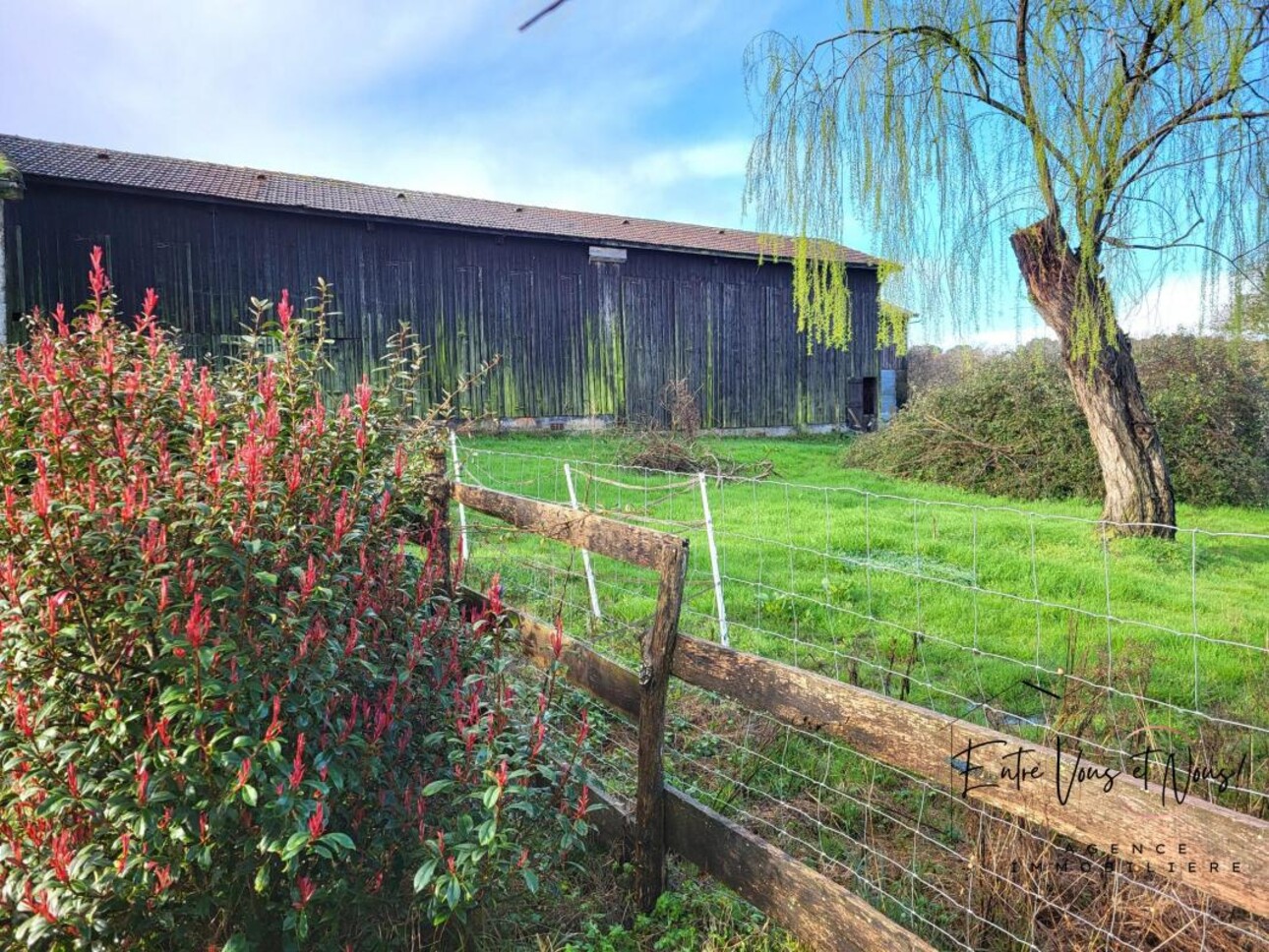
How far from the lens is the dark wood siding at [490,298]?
1505 centimetres

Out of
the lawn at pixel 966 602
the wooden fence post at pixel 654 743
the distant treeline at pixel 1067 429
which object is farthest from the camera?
the distant treeline at pixel 1067 429

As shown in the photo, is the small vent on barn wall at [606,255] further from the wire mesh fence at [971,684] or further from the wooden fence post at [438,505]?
the wooden fence post at [438,505]

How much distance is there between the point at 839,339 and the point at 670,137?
134 centimetres

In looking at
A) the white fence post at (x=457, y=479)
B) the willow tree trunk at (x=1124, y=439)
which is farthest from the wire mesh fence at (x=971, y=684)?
the willow tree trunk at (x=1124, y=439)

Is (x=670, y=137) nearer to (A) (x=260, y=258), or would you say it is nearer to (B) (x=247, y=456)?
(B) (x=247, y=456)

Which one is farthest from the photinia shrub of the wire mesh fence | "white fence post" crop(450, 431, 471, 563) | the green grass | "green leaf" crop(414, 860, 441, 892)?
the green grass

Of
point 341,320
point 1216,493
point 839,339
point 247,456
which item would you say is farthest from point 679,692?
point 341,320

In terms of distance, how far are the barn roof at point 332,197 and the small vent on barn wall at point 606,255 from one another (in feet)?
0.92

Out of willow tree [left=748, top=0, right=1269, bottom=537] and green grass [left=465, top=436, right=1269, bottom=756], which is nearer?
willow tree [left=748, top=0, right=1269, bottom=537]

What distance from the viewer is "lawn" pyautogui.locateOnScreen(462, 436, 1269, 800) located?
12.5 ft

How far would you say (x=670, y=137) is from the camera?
3891mm

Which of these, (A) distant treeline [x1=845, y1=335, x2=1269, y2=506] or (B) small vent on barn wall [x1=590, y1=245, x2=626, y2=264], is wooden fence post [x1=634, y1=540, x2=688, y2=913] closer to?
(A) distant treeline [x1=845, y1=335, x2=1269, y2=506]

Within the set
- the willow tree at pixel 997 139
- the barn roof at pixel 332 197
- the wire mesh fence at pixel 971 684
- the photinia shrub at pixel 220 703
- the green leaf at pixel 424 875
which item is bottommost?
the wire mesh fence at pixel 971 684

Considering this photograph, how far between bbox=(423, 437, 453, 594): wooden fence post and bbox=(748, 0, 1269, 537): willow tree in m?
2.09
